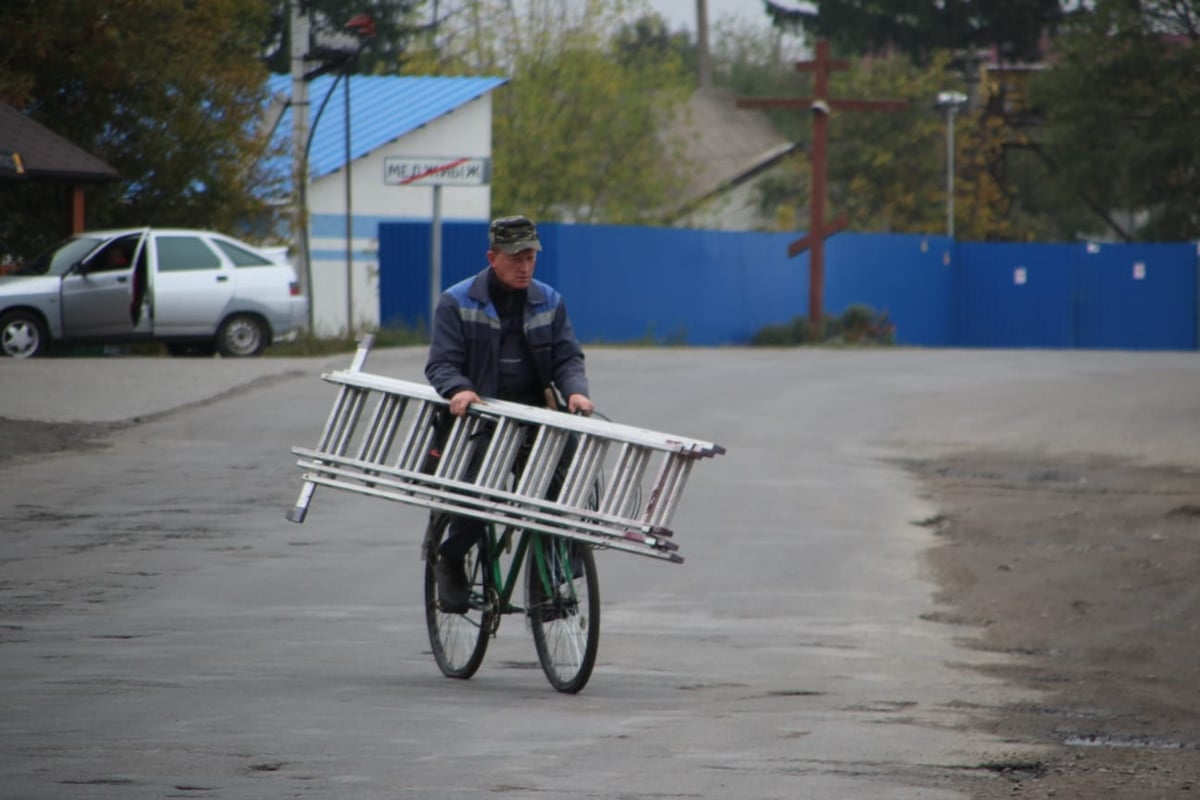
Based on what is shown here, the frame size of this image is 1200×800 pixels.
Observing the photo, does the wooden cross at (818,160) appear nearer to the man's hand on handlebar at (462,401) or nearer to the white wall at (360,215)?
the white wall at (360,215)

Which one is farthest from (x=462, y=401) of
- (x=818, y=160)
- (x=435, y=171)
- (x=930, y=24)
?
(x=930, y=24)

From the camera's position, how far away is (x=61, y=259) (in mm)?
25234

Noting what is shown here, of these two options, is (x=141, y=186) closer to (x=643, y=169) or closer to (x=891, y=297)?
(x=891, y=297)

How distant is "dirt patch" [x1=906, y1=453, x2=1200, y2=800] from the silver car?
34.6ft

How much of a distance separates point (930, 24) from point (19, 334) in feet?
132

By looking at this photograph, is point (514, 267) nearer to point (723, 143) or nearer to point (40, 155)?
point (40, 155)

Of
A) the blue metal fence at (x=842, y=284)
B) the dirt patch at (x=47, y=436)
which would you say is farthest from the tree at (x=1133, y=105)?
the dirt patch at (x=47, y=436)

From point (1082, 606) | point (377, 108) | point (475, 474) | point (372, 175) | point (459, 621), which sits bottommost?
point (1082, 606)

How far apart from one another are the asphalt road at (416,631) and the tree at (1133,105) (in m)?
31.0

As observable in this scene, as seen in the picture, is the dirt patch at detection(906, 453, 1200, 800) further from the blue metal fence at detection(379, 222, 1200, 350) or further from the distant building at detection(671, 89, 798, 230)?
the distant building at detection(671, 89, 798, 230)

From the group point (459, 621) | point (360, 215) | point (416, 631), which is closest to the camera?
point (459, 621)

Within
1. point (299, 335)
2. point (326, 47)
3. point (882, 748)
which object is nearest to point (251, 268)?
point (299, 335)

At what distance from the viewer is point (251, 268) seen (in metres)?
25.9

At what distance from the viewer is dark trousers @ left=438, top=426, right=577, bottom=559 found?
318 inches
